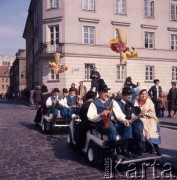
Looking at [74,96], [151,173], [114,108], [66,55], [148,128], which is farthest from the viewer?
[66,55]

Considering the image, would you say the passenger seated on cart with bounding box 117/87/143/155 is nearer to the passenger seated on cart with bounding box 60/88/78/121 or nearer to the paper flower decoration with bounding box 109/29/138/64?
the passenger seated on cart with bounding box 60/88/78/121

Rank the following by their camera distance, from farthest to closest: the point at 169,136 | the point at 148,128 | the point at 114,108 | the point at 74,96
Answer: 1. the point at 74,96
2. the point at 169,136
3. the point at 148,128
4. the point at 114,108

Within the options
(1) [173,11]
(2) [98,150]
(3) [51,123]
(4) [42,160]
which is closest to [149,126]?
(2) [98,150]

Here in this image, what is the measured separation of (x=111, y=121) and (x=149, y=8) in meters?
26.9

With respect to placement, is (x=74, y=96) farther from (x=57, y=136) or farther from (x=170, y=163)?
(x=170, y=163)

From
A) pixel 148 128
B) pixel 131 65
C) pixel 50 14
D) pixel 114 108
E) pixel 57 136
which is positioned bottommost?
pixel 57 136

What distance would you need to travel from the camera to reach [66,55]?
Answer: 1075 inches

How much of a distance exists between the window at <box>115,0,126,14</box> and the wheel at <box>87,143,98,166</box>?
970 inches

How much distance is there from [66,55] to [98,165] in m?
21.7

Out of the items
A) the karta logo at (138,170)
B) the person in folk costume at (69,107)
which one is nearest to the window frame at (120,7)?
the person in folk costume at (69,107)

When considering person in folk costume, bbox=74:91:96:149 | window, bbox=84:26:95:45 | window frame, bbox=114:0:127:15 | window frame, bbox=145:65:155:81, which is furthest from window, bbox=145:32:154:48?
person in folk costume, bbox=74:91:96:149

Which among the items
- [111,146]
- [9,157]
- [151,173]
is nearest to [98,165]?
[111,146]

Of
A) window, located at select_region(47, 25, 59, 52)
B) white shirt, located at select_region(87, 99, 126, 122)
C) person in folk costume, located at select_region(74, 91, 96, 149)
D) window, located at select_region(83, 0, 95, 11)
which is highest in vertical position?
window, located at select_region(83, 0, 95, 11)

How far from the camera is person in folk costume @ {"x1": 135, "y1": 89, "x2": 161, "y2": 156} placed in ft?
21.0
